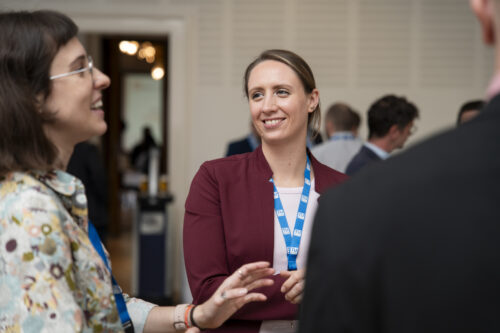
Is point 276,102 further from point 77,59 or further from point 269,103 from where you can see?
point 77,59

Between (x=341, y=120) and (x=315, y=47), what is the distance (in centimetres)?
171

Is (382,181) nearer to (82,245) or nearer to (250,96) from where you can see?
(82,245)

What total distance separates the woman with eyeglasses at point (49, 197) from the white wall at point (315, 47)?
450 cm

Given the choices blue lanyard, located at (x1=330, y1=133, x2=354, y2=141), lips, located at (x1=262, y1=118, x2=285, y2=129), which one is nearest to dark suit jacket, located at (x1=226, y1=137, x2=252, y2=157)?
blue lanyard, located at (x1=330, y1=133, x2=354, y2=141)

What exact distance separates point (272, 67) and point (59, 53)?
2.82 feet

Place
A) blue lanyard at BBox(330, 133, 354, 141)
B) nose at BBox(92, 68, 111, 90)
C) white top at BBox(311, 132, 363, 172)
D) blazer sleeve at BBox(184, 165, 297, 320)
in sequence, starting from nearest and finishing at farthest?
nose at BBox(92, 68, 111, 90) → blazer sleeve at BBox(184, 165, 297, 320) → white top at BBox(311, 132, 363, 172) → blue lanyard at BBox(330, 133, 354, 141)

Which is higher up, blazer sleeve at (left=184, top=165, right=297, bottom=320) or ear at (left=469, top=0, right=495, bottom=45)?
ear at (left=469, top=0, right=495, bottom=45)

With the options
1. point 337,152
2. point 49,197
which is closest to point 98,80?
point 49,197

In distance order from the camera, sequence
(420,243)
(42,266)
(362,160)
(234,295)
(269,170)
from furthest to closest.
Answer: (362,160), (269,170), (234,295), (42,266), (420,243)

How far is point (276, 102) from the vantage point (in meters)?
1.95

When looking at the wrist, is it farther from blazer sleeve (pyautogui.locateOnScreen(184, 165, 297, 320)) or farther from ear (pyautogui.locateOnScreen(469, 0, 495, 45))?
ear (pyautogui.locateOnScreen(469, 0, 495, 45))

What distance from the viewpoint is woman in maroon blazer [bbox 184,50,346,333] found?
65.6 inches

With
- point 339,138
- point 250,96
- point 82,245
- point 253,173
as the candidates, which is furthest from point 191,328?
point 339,138

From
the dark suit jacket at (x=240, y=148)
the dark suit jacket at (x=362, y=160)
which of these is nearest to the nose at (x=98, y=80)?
the dark suit jacket at (x=362, y=160)
